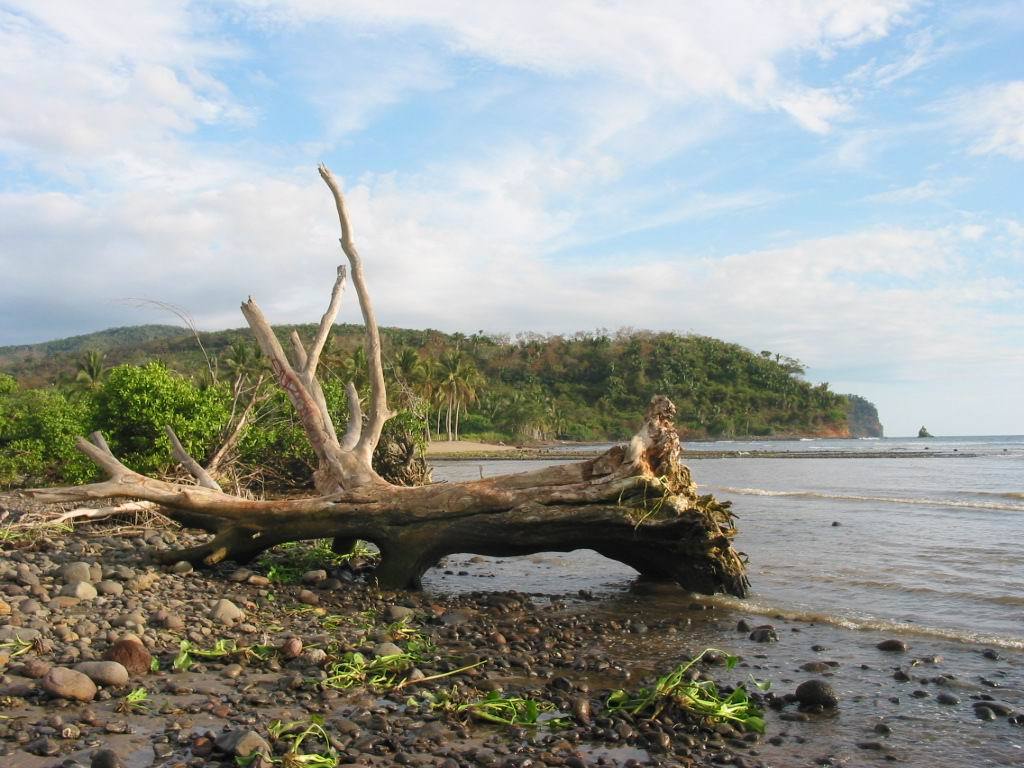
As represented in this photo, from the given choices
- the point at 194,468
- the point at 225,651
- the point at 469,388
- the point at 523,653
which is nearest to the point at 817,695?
the point at 523,653

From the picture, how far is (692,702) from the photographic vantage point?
5.25 metres

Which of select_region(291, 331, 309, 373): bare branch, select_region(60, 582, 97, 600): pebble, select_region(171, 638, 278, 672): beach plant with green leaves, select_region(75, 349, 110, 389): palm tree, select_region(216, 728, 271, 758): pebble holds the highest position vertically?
select_region(75, 349, 110, 389): palm tree

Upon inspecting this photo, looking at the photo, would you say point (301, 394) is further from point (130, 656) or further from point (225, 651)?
point (130, 656)

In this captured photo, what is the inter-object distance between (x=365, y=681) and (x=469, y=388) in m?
78.7

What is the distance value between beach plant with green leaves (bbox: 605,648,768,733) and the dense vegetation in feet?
38.6

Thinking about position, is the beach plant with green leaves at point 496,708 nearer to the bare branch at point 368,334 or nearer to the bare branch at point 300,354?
the bare branch at point 368,334

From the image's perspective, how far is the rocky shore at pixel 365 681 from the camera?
14.9 feet

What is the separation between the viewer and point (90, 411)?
51.0 feet

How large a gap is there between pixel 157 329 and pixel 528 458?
13178cm

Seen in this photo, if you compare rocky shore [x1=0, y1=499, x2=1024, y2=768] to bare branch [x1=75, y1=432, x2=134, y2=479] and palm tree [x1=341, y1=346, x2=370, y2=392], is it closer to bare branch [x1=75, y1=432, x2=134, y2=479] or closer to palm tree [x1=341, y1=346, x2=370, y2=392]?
bare branch [x1=75, y1=432, x2=134, y2=479]

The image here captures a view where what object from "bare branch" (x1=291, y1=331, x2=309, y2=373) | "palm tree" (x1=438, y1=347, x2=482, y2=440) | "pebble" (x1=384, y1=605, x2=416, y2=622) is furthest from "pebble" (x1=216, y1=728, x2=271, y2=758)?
"palm tree" (x1=438, y1=347, x2=482, y2=440)

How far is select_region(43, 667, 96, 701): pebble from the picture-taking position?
194 inches

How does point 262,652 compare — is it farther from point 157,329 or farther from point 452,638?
point 157,329

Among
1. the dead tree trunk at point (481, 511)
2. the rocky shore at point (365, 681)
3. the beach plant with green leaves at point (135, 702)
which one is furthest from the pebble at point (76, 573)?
the beach plant with green leaves at point (135, 702)
